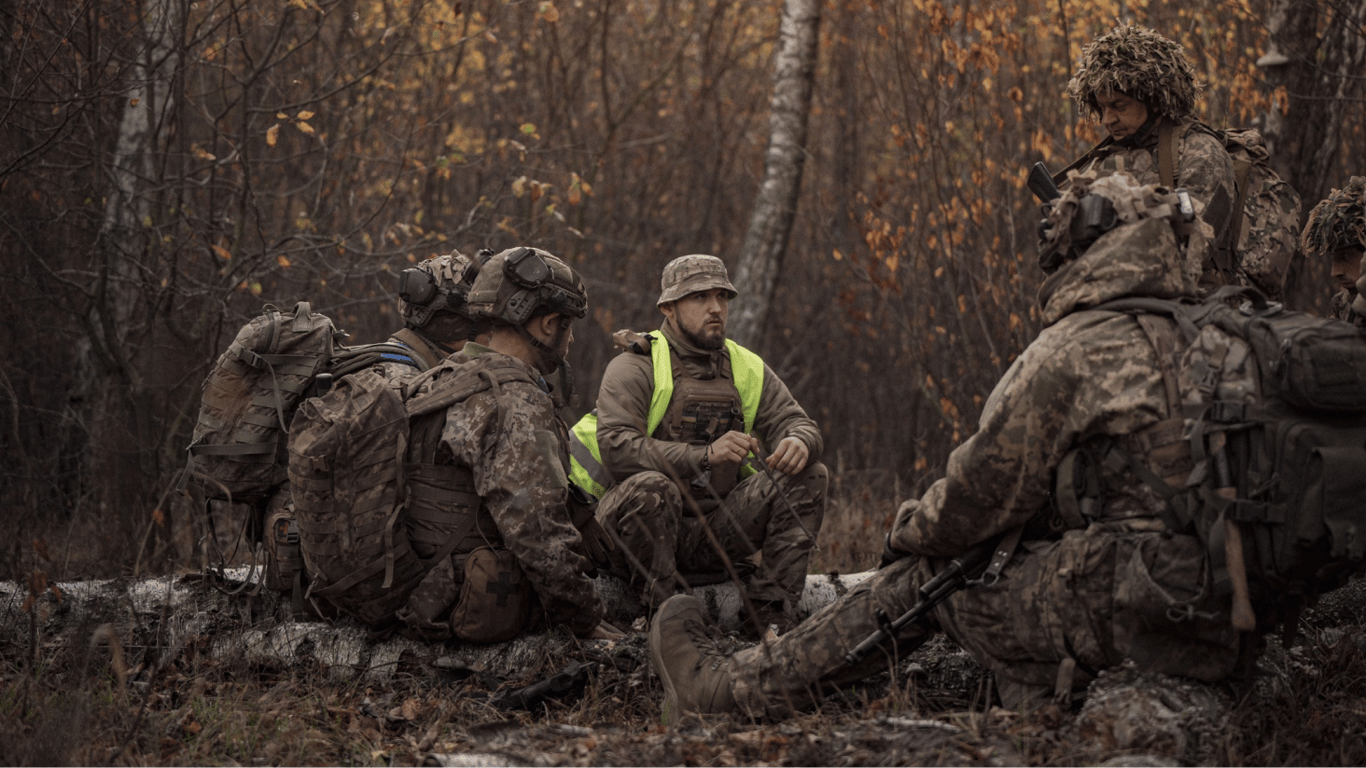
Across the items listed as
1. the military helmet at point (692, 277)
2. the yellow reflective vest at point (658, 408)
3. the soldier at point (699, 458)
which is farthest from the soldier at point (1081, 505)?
the military helmet at point (692, 277)

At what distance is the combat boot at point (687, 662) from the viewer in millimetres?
4137

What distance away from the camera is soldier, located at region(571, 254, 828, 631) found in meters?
5.15

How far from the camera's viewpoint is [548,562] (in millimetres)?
4445

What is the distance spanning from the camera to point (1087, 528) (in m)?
3.57

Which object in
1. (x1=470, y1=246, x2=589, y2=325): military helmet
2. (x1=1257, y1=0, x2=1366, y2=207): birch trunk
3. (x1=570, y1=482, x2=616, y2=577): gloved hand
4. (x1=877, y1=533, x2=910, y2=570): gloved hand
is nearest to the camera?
(x1=877, y1=533, x2=910, y2=570): gloved hand

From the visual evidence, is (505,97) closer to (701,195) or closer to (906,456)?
(701,195)

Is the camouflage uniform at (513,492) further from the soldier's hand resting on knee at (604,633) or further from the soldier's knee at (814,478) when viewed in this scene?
the soldier's knee at (814,478)

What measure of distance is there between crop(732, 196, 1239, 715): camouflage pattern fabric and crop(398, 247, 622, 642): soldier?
3.66ft

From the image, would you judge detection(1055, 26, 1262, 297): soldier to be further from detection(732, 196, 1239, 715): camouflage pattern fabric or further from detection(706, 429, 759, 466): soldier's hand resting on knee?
detection(706, 429, 759, 466): soldier's hand resting on knee

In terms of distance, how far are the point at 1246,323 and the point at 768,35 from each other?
1140cm

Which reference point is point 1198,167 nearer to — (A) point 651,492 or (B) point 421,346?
(A) point 651,492

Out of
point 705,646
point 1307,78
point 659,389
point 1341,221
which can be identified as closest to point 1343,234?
point 1341,221

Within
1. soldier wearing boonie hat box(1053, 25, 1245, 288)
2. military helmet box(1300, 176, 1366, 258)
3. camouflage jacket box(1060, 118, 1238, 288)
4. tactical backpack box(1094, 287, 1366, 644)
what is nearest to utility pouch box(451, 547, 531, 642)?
tactical backpack box(1094, 287, 1366, 644)

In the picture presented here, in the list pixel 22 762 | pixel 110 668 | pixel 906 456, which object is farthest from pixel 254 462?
pixel 906 456
